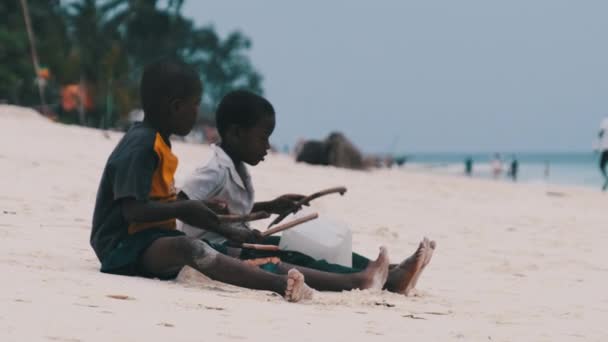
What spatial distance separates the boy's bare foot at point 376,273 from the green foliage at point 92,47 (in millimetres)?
18716

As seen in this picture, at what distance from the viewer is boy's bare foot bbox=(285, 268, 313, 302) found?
147 inches

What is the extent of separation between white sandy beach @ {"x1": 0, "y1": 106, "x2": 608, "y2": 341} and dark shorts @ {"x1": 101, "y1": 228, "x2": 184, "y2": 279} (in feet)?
0.24

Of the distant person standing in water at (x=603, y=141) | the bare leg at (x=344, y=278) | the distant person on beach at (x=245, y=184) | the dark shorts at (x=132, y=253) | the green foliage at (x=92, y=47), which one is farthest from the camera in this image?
the green foliage at (x=92, y=47)

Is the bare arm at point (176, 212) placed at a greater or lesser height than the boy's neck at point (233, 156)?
lesser

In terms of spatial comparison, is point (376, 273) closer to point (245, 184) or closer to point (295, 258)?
point (295, 258)

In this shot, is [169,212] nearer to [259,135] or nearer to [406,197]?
[259,135]

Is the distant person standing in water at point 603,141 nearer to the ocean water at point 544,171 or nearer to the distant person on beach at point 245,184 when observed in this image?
the ocean water at point 544,171

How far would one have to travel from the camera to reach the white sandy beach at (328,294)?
310 centimetres

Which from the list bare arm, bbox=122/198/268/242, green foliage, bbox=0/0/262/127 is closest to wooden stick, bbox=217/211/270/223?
bare arm, bbox=122/198/268/242

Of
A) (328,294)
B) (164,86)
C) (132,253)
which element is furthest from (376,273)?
(164,86)

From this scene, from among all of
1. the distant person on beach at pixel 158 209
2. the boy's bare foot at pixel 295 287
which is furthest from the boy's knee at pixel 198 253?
the boy's bare foot at pixel 295 287

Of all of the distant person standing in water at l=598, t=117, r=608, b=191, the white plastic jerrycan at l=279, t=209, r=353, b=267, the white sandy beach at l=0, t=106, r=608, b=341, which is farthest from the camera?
the distant person standing in water at l=598, t=117, r=608, b=191

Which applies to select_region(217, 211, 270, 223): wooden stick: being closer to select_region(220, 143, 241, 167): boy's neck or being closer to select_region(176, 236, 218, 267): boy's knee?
select_region(176, 236, 218, 267): boy's knee

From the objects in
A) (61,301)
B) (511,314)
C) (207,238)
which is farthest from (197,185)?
(511,314)
